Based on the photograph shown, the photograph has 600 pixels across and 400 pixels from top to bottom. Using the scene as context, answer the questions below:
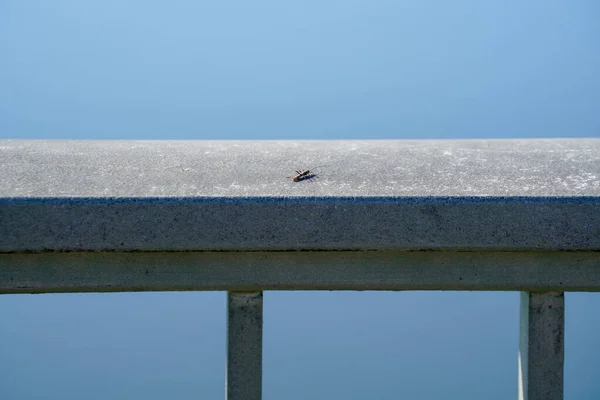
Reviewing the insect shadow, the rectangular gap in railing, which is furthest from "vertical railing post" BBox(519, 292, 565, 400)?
the insect shadow

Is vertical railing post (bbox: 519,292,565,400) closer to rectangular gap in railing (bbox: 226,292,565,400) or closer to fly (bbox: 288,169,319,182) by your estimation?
rectangular gap in railing (bbox: 226,292,565,400)

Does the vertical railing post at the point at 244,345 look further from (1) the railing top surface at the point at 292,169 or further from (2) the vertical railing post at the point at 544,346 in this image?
(2) the vertical railing post at the point at 544,346

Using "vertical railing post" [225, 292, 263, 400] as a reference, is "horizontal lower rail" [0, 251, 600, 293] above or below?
above

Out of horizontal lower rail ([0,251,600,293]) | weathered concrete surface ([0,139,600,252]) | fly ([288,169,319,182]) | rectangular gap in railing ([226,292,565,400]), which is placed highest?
fly ([288,169,319,182])

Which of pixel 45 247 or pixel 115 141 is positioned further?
pixel 115 141

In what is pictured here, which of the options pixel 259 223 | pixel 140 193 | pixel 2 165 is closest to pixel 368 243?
pixel 259 223

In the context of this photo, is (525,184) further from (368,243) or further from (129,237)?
(129,237)
